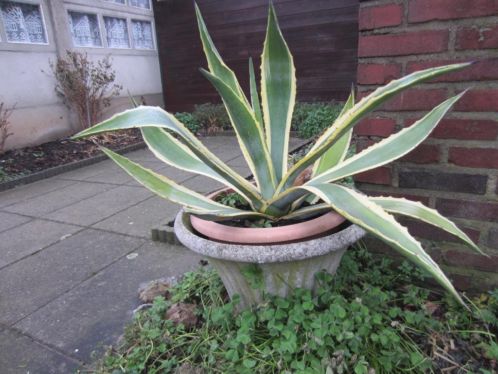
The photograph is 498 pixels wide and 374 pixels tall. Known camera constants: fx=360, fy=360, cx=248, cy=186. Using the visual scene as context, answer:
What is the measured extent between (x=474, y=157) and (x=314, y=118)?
4.13 meters

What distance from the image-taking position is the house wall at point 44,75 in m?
5.26

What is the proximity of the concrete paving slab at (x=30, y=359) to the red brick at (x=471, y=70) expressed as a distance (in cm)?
179

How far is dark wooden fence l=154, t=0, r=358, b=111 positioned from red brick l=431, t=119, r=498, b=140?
4.82 metres

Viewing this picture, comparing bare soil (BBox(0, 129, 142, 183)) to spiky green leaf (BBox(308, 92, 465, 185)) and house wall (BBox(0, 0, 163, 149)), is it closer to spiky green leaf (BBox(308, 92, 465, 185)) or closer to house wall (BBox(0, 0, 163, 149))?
house wall (BBox(0, 0, 163, 149))

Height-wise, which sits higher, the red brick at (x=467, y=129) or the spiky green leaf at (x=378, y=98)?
the spiky green leaf at (x=378, y=98)

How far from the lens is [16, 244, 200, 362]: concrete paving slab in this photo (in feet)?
5.34

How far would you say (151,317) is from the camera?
1.54 meters

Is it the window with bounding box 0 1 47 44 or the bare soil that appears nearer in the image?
the bare soil

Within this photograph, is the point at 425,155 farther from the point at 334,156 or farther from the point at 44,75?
the point at 44,75

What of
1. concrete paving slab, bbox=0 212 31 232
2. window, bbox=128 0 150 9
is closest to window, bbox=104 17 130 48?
window, bbox=128 0 150 9

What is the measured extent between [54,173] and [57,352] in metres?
3.75

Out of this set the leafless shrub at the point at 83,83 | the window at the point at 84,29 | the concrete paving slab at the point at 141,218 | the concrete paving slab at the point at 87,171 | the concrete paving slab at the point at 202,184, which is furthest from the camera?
the window at the point at 84,29

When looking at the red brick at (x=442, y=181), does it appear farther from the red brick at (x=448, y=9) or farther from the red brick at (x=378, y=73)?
the red brick at (x=448, y=9)

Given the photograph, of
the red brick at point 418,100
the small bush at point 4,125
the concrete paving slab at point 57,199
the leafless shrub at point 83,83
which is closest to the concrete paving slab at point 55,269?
the concrete paving slab at point 57,199
